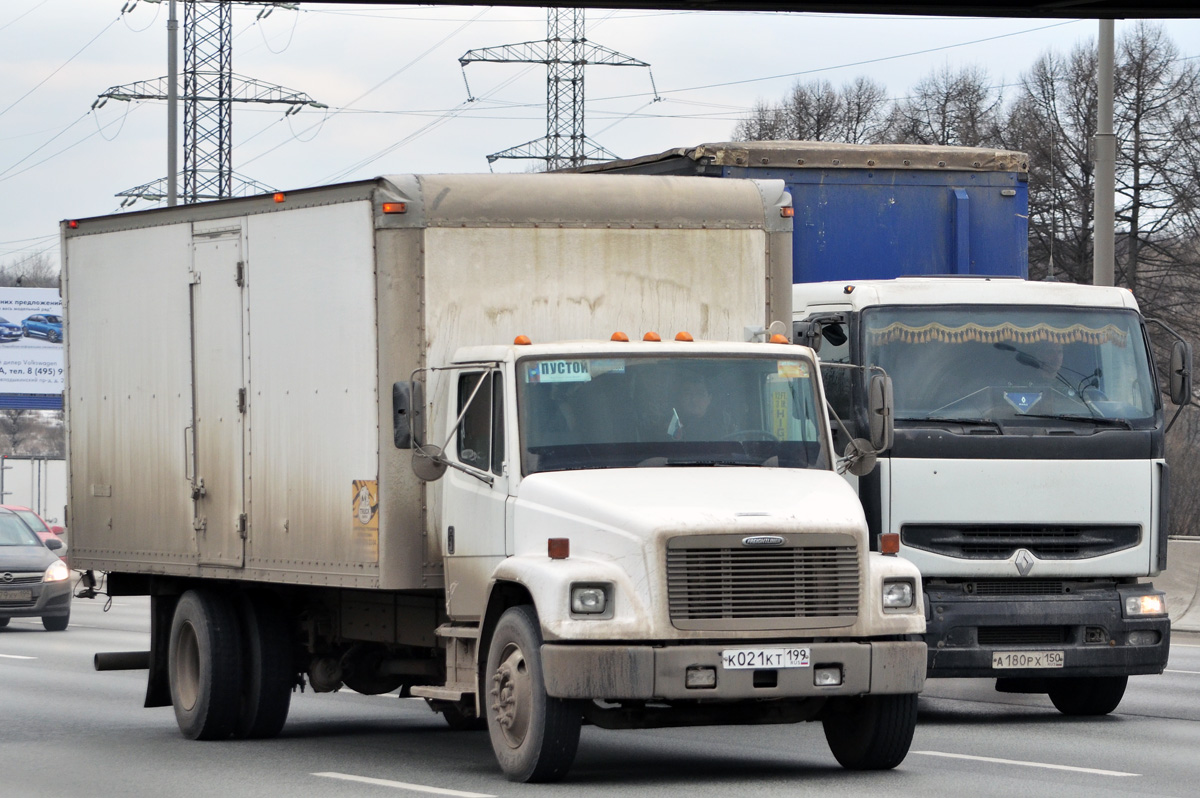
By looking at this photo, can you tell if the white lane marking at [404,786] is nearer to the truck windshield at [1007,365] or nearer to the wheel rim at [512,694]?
the wheel rim at [512,694]

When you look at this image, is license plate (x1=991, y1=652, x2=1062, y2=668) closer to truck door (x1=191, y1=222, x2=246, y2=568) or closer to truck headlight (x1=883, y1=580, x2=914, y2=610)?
truck headlight (x1=883, y1=580, x2=914, y2=610)

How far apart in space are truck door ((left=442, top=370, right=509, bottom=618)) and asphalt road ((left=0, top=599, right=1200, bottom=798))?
3.29ft

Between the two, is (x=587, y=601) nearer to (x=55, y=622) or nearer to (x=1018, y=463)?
(x=1018, y=463)

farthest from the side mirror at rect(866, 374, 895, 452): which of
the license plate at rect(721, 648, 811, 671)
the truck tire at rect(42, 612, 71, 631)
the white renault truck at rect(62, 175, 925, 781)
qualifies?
the truck tire at rect(42, 612, 71, 631)

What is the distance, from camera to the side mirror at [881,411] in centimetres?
1121

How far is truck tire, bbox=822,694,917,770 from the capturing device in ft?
35.0

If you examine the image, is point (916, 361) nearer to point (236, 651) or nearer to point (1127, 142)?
point (236, 651)

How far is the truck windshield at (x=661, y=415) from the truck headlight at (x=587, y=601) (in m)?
0.90

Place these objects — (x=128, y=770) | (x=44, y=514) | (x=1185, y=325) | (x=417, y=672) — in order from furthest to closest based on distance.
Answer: (x=44, y=514), (x=1185, y=325), (x=417, y=672), (x=128, y=770)

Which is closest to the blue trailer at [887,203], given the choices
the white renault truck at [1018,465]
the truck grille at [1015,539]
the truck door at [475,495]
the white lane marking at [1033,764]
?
the white renault truck at [1018,465]

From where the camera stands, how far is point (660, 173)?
16.0 meters

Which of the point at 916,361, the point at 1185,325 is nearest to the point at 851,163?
the point at 916,361

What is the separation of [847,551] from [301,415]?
3528mm

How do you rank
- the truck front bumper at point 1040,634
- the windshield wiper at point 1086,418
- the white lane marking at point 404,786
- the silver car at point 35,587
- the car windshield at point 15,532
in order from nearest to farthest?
1. the white lane marking at point 404,786
2. the truck front bumper at point 1040,634
3. the windshield wiper at point 1086,418
4. the silver car at point 35,587
5. the car windshield at point 15,532
